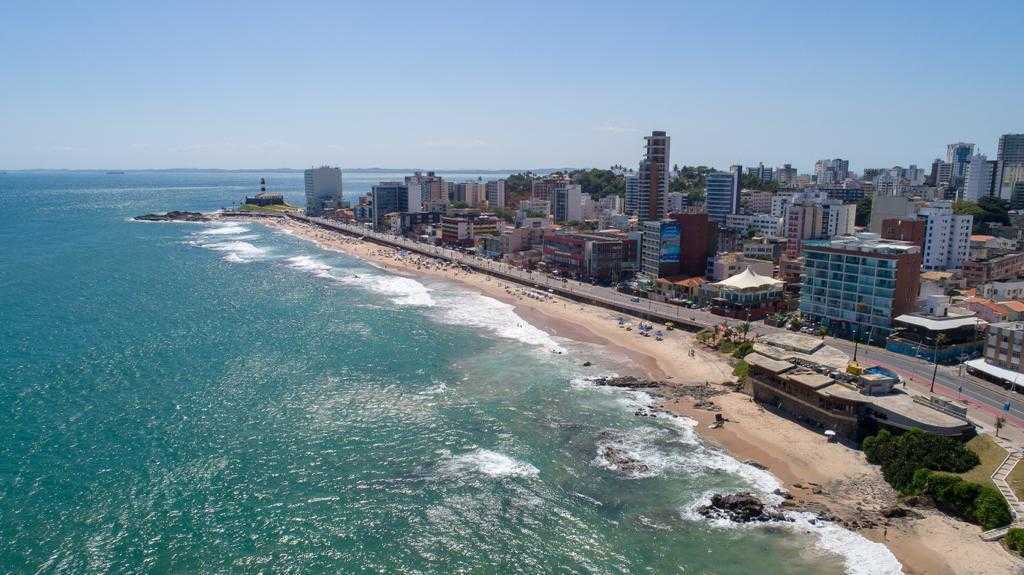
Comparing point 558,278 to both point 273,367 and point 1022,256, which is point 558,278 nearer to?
point 273,367

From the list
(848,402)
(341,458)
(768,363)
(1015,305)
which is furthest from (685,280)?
(341,458)

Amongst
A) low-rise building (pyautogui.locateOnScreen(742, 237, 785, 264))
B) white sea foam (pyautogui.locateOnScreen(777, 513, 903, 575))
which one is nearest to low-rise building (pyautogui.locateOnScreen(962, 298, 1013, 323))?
low-rise building (pyautogui.locateOnScreen(742, 237, 785, 264))

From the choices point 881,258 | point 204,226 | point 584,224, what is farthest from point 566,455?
point 204,226

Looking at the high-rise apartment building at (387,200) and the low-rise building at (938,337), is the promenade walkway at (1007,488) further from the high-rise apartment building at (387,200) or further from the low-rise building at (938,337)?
the high-rise apartment building at (387,200)

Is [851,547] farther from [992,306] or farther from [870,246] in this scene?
[992,306]

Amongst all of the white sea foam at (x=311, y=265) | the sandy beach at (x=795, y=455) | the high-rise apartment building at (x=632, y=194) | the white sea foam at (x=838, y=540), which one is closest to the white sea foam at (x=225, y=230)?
the white sea foam at (x=311, y=265)
